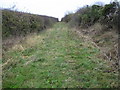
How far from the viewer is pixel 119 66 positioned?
231 inches

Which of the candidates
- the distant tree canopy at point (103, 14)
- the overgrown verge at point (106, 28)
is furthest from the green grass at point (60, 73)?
the distant tree canopy at point (103, 14)

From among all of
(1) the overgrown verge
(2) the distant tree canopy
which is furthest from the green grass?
(2) the distant tree canopy

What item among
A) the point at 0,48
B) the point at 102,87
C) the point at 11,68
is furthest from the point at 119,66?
the point at 0,48

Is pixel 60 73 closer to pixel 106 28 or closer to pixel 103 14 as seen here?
pixel 106 28

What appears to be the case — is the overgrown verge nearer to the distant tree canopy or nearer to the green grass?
the distant tree canopy

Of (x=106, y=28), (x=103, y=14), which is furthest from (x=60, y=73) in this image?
(x=103, y=14)

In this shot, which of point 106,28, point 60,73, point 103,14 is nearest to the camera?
point 60,73

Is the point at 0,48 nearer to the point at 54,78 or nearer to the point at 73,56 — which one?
the point at 73,56

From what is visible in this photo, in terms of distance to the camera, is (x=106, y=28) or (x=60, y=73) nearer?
(x=60, y=73)

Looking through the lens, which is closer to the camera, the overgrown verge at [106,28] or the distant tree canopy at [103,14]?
the overgrown verge at [106,28]

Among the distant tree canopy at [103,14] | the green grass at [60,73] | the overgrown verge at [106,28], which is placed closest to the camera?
the green grass at [60,73]

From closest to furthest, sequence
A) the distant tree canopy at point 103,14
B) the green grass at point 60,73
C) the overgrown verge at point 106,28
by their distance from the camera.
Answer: the green grass at point 60,73 < the overgrown verge at point 106,28 < the distant tree canopy at point 103,14

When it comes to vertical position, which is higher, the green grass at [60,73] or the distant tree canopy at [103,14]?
the distant tree canopy at [103,14]

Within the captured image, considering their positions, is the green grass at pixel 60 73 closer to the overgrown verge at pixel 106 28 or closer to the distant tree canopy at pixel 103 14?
the overgrown verge at pixel 106 28
